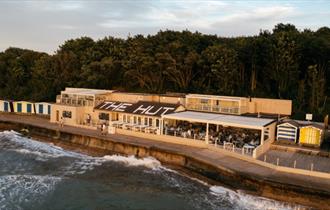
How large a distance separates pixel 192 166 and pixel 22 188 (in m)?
12.3

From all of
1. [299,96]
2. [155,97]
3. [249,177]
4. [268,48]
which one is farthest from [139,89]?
[249,177]

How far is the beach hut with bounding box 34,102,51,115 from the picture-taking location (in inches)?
1797

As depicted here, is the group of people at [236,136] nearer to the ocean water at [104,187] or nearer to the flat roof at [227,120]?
the flat roof at [227,120]

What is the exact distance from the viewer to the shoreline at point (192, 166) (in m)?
20.2

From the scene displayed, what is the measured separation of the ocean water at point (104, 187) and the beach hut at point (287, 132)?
1074 cm

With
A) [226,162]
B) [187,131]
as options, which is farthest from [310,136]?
[187,131]

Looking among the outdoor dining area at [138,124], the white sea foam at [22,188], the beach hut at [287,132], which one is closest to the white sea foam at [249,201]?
the beach hut at [287,132]

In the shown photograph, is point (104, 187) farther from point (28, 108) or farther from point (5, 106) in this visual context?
point (5, 106)

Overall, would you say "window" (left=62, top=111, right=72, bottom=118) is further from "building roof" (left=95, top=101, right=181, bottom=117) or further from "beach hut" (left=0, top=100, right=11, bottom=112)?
"beach hut" (left=0, top=100, right=11, bottom=112)

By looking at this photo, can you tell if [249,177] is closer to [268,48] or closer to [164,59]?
[268,48]

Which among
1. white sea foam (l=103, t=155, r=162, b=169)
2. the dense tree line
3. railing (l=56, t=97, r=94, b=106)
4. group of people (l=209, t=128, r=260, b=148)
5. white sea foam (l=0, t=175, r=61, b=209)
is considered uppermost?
the dense tree line

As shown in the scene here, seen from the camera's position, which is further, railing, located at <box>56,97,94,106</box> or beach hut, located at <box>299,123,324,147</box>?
railing, located at <box>56,97,94,106</box>

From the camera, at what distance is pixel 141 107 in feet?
122

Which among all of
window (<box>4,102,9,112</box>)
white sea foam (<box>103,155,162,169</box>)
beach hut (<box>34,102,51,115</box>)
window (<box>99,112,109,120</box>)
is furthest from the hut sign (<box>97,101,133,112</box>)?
window (<box>4,102,9,112</box>)
